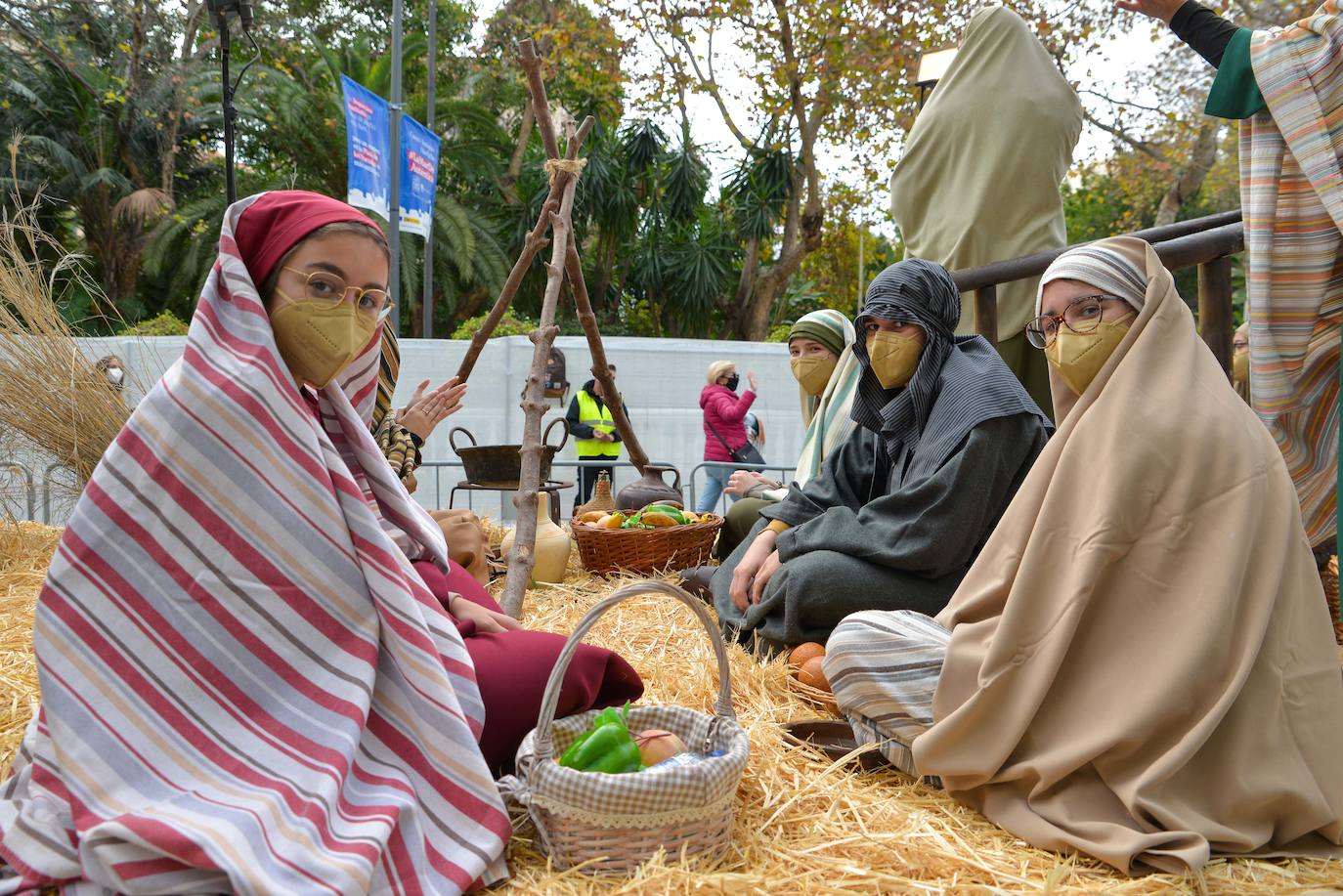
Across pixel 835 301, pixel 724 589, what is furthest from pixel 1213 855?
pixel 835 301

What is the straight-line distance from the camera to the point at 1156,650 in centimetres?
210

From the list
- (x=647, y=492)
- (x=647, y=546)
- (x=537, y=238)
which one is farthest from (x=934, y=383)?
(x=647, y=492)

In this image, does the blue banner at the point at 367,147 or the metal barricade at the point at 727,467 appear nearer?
the metal barricade at the point at 727,467

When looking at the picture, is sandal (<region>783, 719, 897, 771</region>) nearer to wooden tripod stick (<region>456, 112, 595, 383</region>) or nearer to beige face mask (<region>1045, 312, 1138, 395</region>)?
beige face mask (<region>1045, 312, 1138, 395</region>)

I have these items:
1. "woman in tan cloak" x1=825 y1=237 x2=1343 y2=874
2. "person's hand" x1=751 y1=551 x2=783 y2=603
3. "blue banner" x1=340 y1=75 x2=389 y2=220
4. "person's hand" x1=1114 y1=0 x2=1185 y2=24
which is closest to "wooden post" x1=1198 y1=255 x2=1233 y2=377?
"person's hand" x1=1114 y1=0 x2=1185 y2=24

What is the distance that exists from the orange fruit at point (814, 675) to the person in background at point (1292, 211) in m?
1.65

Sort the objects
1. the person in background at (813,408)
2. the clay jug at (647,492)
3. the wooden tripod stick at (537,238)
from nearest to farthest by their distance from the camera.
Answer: the person in background at (813,408)
the wooden tripod stick at (537,238)
the clay jug at (647,492)

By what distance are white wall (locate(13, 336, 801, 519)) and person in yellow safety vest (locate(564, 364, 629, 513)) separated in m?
1.15

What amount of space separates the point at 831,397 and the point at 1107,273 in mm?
2159

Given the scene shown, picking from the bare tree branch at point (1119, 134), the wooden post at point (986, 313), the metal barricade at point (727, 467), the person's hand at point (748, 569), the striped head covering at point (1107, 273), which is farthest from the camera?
the bare tree branch at point (1119, 134)

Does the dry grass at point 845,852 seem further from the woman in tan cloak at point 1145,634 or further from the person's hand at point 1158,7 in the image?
the person's hand at point 1158,7

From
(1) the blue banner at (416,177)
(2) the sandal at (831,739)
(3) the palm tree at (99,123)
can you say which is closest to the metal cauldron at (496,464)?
(2) the sandal at (831,739)

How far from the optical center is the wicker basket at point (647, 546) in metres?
5.27

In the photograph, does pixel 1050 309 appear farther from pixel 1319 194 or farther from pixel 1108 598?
pixel 1319 194
